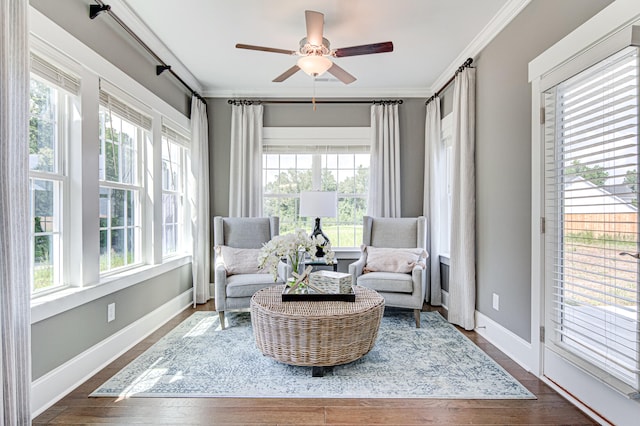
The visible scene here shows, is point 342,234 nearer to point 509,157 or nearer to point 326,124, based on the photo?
point 326,124

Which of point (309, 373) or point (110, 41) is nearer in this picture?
point (309, 373)

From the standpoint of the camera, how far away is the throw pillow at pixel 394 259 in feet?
12.1

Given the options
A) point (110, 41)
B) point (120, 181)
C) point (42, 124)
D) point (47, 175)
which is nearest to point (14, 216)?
point (47, 175)

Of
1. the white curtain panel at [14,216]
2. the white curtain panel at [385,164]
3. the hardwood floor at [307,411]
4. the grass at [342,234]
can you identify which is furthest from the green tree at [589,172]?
the white curtain panel at [14,216]

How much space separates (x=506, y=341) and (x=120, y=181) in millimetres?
3528

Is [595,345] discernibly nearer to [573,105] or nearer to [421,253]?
Result: [573,105]

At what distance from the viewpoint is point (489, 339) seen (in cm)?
308

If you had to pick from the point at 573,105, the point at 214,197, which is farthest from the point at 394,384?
the point at 214,197

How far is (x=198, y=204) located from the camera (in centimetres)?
431

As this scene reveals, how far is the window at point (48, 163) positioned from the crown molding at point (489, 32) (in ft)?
10.6

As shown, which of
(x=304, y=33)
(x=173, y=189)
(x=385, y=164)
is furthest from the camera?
(x=385, y=164)

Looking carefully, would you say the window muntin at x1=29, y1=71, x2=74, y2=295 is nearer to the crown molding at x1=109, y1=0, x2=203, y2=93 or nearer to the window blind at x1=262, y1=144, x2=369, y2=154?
the crown molding at x1=109, y1=0, x2=203, y2=93

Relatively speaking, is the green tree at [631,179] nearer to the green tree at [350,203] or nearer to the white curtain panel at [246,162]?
the green tree at [350,203]

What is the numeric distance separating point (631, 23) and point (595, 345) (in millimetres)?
1676
